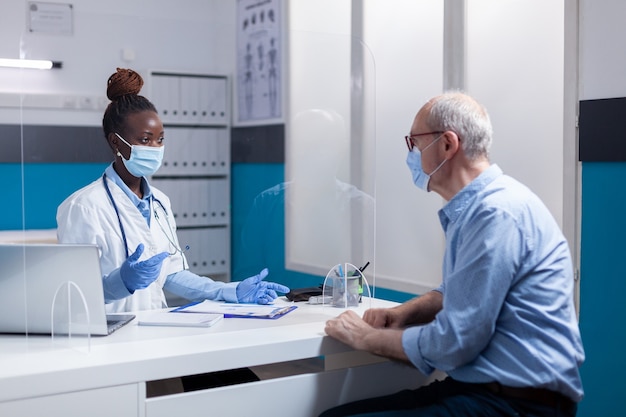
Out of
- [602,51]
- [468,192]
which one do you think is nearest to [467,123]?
[468,192]

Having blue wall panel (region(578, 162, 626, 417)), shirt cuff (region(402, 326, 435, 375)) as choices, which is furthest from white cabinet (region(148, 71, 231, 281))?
blue wall panel (region(578, 162, 626, 417))

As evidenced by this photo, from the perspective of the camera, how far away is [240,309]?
209cm

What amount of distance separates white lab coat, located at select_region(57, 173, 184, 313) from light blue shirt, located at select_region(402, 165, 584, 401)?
2.73 ft

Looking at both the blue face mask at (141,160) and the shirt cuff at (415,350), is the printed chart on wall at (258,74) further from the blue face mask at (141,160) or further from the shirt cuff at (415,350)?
the shirt cuff at (415,350)

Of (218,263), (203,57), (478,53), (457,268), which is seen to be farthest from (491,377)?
(478,53)

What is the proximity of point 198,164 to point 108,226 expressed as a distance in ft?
1.35

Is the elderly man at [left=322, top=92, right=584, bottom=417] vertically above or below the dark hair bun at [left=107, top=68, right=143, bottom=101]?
below

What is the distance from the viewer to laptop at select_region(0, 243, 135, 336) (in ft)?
5.56

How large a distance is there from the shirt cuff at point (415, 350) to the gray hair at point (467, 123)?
0.46m

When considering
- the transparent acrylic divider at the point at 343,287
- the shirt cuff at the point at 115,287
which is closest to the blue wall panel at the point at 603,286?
the transparent acrylic divider at the point at 343,287

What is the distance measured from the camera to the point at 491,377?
5.24 feet

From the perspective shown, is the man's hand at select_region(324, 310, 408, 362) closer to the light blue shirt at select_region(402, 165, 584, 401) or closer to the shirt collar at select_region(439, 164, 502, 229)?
the light blue shirt at select_region(402, 165, 584, 401)

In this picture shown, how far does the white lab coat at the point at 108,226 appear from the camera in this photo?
1991 millimetres

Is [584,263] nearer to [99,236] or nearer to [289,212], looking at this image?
[289,212]
